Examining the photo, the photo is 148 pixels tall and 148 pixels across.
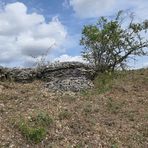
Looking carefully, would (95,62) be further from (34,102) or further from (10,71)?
(34,102)

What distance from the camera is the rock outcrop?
10727 mm

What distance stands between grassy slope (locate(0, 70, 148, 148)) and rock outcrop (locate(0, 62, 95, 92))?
11.9 inches

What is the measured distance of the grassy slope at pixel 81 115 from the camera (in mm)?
7781

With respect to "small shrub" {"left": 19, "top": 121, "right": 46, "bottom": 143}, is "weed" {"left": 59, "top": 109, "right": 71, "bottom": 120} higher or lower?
higher

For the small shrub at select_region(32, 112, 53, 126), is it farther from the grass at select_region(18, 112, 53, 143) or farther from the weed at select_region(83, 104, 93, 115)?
the weed at select_region(83, 104, 93, 115)

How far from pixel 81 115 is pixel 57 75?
2584 millimetres

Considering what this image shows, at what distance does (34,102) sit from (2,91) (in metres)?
0.98

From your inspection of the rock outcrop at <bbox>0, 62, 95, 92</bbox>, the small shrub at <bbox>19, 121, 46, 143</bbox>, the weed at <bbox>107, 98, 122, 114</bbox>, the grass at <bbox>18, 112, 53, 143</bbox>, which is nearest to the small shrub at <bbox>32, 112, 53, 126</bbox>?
the grass at <bbox>18, 112, 53, 143</bbox>

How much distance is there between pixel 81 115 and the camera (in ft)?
28.6

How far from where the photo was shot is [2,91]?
9.77 m

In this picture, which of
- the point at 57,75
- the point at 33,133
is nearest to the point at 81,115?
the point at 33,133

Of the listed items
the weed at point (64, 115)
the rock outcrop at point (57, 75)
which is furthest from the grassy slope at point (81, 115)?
the rock outcrop at point (57, 75)

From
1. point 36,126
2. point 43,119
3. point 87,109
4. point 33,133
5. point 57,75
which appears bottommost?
point 33,133

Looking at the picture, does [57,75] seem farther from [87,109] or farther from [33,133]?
[33,133]
